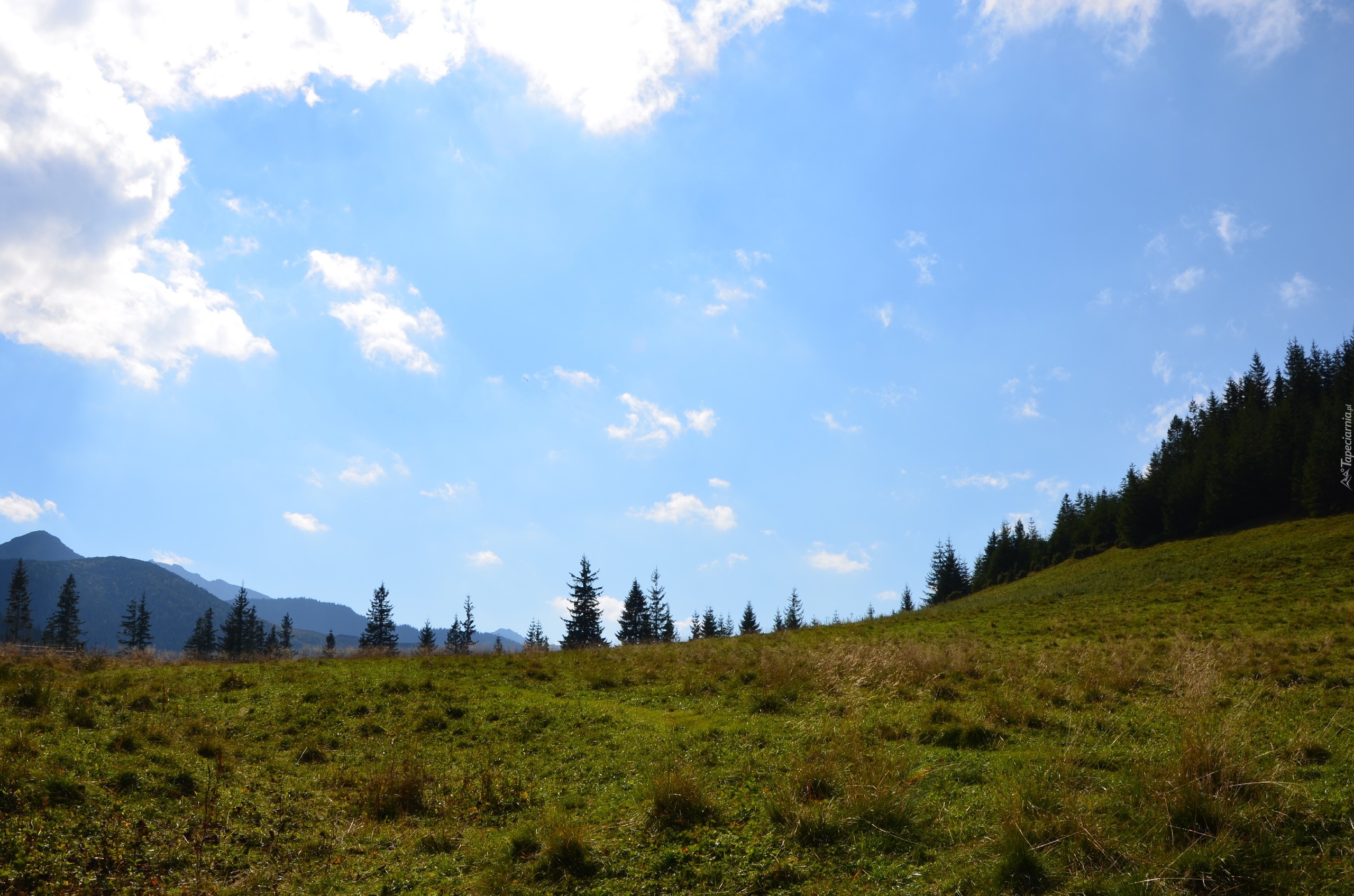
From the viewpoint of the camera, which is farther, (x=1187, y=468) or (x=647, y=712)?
(x=1187, y=468)

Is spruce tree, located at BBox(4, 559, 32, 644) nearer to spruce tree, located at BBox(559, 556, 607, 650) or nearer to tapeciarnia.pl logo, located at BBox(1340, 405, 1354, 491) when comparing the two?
spruce tree, located at BBox(559, 556, 607, 650)

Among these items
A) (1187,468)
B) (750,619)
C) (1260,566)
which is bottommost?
(750,619)

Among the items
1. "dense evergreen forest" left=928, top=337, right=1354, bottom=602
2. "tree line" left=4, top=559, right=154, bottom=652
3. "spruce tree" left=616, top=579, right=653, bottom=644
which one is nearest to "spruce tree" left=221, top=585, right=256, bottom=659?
"tree line" left=4, top=559, right=154, bottom=652

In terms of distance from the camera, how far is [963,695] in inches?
569

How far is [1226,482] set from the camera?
229 feet

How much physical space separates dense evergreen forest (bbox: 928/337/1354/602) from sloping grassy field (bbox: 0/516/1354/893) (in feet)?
206

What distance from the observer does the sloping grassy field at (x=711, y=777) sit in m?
6.43

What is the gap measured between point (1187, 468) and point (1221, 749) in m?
88.2

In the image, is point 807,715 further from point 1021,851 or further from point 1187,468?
point 1187,468

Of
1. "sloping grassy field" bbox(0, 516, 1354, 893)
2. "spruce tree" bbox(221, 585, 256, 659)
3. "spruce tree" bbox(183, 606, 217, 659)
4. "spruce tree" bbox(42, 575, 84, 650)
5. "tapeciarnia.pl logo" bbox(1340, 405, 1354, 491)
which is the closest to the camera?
"sloping grassy field" bbox(0, 516, 1354, 893)

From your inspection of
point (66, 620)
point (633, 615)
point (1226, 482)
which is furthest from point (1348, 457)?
point (66, 620)

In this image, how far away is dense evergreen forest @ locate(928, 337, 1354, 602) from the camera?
64125 mm

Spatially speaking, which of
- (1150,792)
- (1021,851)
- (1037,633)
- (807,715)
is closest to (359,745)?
(807,715)

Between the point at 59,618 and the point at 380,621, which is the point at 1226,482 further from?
the point at 59,618
